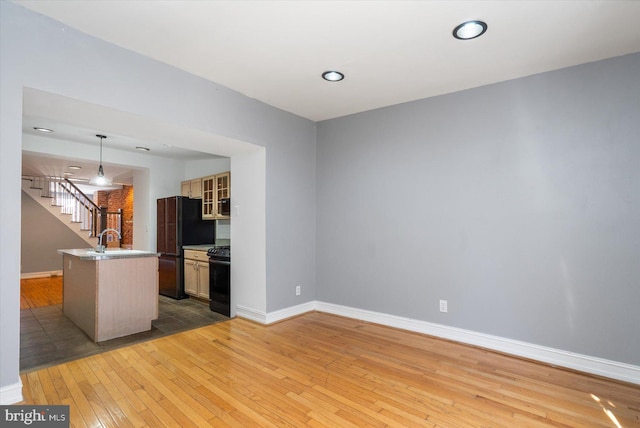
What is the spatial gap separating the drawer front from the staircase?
4679mm

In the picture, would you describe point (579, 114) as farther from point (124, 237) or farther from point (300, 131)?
point (124, 237)

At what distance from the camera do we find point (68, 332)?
374 cm

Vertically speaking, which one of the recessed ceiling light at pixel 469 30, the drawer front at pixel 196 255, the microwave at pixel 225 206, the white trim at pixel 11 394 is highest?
the recessed ceiling light at pixel 469 30

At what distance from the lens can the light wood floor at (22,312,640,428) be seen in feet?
6.91

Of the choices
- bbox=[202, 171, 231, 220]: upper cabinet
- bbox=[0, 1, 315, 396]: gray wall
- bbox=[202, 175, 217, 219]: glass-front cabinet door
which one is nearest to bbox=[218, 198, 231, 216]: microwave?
bbox=[202, 171, 231, 220]: upper cabinet

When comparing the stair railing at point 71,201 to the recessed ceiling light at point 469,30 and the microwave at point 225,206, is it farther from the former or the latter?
the recessed ceiling light at point 469,30

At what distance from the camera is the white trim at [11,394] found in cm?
209

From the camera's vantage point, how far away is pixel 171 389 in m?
2.44

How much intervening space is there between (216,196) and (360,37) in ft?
12.4

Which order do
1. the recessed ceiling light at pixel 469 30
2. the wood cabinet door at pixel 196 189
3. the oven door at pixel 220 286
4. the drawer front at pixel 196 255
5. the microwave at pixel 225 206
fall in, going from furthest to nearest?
the wood cabinet door at pixel 196 189 → the drawer front at pixel 196 255 → the microwave at pixel 225 206 → the oven door at pixel 220 286 → the recessed ceiling light at pixel 469 30

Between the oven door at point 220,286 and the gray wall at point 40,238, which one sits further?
the gray wall at point 40,238

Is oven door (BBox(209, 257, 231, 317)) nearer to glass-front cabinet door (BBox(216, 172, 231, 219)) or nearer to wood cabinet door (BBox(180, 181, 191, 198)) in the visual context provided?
glass-front cabinet door (BBox(216, 172, 231, 219))

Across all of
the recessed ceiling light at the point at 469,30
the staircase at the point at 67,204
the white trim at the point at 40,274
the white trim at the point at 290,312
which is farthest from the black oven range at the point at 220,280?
the white trim at the point at 40,274

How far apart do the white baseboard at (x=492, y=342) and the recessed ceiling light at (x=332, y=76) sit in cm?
274
